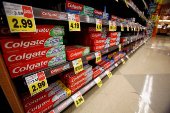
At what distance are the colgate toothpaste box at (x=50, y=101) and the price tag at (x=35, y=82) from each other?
18cm

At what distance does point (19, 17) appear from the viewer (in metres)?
0.38

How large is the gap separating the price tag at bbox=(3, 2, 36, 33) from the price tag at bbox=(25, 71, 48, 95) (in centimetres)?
28

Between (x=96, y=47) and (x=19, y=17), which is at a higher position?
(x=19, y=17)

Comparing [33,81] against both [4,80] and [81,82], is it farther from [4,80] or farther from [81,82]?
[81,82]

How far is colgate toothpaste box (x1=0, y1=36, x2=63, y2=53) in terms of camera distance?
0.42 meters

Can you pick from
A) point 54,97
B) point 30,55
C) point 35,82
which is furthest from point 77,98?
point 30,55

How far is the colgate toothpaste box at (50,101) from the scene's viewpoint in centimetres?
56

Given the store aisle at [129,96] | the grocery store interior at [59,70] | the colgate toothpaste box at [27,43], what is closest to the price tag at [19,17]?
the grocery store interior at [59,70]

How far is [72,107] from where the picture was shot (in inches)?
31.9

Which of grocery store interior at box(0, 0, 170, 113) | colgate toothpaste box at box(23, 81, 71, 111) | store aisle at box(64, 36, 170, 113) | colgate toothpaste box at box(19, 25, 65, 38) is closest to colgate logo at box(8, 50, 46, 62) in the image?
grocery store interior at box(0, 0, 170, 113)

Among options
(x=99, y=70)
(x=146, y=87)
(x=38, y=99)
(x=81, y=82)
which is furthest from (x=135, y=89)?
(x=38, y=99)

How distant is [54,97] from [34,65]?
13.8 inches

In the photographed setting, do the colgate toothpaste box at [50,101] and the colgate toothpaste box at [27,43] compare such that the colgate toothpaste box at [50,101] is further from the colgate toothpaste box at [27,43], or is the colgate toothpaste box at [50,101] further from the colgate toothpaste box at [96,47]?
the colgate toothpaste box at [96,47]

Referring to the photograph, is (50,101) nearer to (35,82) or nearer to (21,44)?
(35,82)
